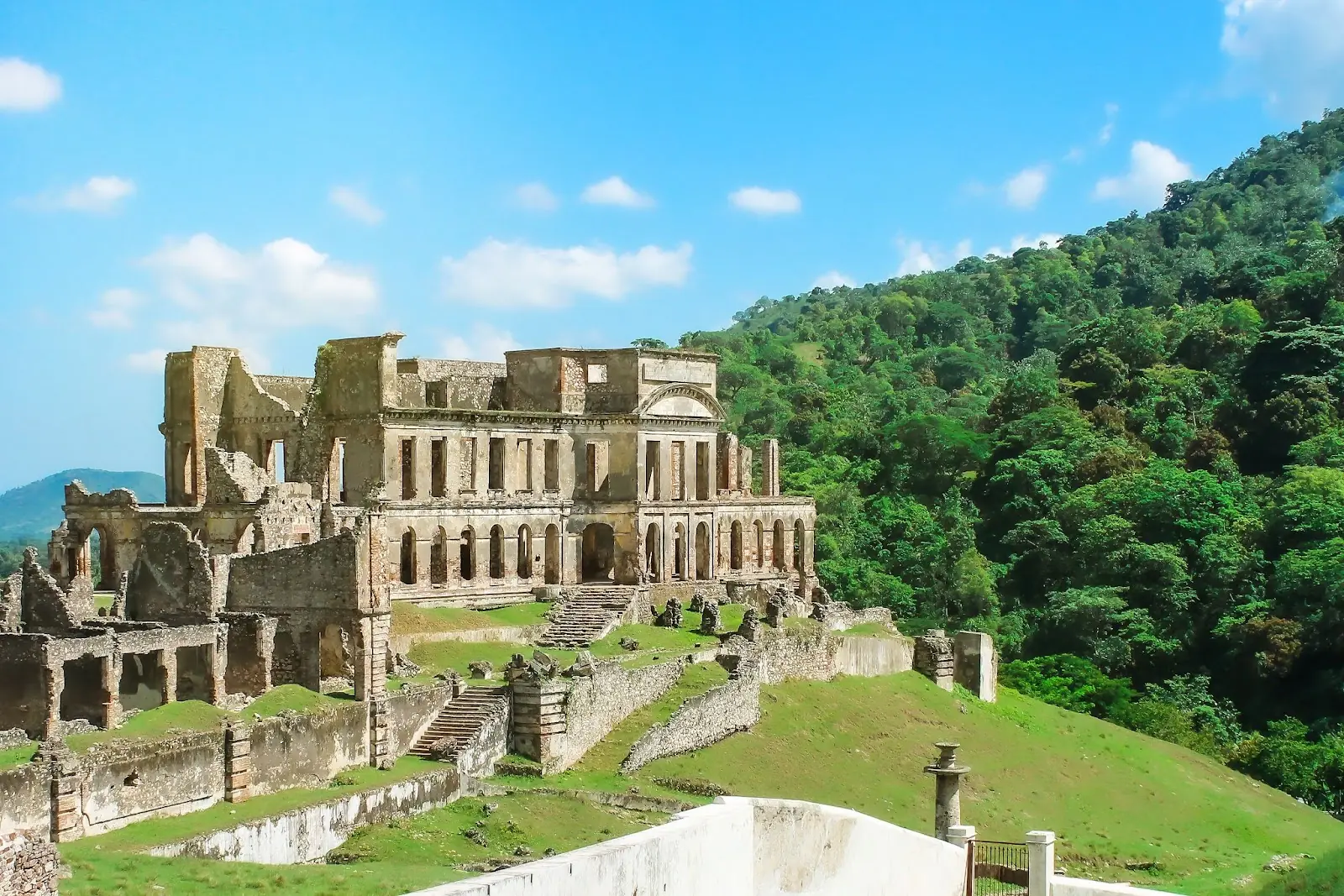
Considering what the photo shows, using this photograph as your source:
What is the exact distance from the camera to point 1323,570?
71.8 m

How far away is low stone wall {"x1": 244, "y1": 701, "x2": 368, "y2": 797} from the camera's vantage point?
33594 millimetres

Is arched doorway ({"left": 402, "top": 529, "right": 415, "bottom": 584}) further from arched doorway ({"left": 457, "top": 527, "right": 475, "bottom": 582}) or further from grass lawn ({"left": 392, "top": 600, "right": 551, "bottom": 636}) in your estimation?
arched doorway ({"left": 457, "top": 527, "right": 475, "bottom": 582})

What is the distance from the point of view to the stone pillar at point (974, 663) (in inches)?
2221

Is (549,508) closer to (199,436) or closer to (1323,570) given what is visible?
(199,436)

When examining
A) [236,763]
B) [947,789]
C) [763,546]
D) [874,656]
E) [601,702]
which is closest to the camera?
[947,789]

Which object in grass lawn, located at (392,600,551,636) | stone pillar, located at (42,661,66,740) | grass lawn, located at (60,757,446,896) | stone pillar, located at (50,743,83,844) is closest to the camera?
grass lawn, located at (60,757,446,896)

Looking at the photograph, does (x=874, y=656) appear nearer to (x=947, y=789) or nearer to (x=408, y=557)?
(x=408, y=557)

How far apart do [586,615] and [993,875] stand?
2852 centimetres

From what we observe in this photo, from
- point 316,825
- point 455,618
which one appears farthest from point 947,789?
point 455,618

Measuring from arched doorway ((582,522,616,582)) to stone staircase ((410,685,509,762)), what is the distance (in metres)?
20.0

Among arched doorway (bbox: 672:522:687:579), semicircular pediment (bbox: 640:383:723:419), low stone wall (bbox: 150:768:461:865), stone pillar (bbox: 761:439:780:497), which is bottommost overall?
low stone wall (bbox: 150:768:461:865)

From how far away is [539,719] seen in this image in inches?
1572

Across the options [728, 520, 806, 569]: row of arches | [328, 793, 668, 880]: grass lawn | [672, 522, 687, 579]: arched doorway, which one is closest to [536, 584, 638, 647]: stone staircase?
[672, 522, 687, 579]: arched doorway

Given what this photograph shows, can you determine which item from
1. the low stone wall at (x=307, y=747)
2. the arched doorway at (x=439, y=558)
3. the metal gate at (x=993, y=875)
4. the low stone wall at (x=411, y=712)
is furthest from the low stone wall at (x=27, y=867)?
the arched doorway at (x=439, y=558)
